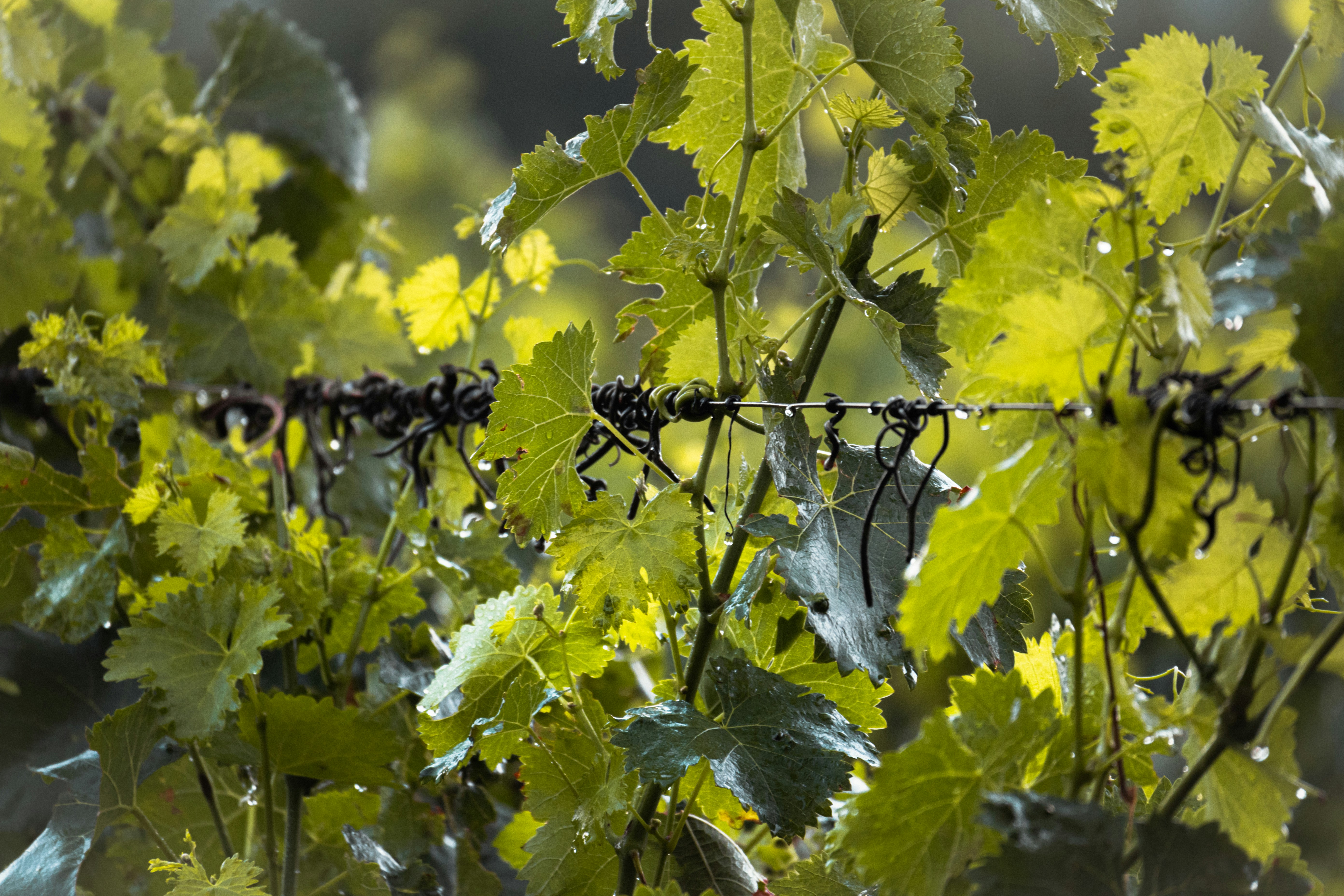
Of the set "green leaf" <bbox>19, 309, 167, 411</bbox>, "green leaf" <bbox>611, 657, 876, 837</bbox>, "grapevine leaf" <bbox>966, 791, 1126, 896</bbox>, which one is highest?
"green leaf" <bbox>19, 309, 167, 411</bbox>

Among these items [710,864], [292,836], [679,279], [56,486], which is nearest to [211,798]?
[292,836]

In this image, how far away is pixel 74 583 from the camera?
0.65 metres

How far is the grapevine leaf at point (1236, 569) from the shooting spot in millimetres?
297

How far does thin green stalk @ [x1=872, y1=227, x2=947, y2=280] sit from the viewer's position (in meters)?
0.43

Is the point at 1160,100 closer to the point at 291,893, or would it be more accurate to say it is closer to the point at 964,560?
the point at 964,560

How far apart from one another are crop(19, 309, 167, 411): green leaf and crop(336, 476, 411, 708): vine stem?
0.67 feet

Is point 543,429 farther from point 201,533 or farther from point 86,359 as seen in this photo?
point 86,359

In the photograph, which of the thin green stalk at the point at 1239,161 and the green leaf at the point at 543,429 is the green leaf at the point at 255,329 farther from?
the thin green stalk at the point at 1239,161

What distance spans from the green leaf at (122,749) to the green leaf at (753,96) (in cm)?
43

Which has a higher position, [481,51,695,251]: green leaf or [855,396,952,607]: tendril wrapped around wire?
[481,51,695,251]: green leaf

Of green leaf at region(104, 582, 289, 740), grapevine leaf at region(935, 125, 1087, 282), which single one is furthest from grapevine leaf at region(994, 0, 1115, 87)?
green leaf at region(104, 582, 289, 740)

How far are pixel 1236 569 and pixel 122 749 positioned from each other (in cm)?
57

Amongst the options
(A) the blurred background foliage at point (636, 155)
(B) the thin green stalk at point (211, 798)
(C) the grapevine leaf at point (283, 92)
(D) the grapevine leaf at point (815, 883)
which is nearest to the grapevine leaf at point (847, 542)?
(D) the grapevine leaf at point (815, 883)

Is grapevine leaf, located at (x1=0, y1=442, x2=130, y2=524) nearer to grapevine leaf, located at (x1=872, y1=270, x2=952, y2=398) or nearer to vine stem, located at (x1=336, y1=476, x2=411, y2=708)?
vine stem, located at (x1=336, y1=476, x2=411, y2=708)
